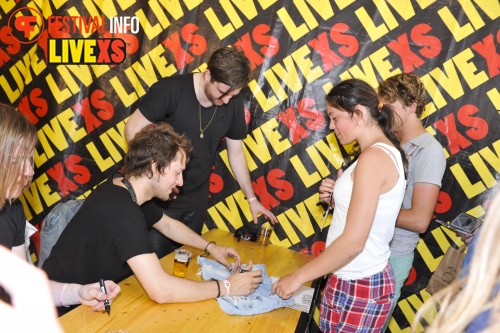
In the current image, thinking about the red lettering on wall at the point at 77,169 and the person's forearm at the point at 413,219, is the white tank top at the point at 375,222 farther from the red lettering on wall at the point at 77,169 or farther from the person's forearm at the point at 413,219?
the red lettering on wall at the point at 77,169

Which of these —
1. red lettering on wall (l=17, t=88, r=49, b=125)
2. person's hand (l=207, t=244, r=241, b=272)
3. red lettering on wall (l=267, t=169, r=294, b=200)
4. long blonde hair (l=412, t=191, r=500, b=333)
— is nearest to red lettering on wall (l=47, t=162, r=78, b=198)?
red lettering on wall (l=17, t=88, r=49, b=125)

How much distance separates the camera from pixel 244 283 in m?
2.03

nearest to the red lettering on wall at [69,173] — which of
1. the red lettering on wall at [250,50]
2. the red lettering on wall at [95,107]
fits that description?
the red lettering on wall at [95,107]

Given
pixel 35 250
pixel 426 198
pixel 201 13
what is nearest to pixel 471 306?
pixel 426 198

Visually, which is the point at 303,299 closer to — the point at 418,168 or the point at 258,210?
the point at 418,168

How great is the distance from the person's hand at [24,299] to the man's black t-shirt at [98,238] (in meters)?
0.09

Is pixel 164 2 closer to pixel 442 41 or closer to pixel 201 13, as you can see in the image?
pixel 201 13

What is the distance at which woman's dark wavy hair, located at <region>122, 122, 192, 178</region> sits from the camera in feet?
6.56

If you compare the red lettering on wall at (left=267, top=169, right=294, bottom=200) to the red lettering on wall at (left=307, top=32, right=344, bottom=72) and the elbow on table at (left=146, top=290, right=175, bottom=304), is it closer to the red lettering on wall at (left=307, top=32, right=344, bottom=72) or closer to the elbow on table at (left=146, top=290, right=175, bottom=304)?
the red lettering on wall at (left=307, top=32, right=344, bottom=72)

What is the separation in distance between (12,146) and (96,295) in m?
0.58

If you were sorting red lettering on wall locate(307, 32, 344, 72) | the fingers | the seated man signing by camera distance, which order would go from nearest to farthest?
the fingers < the seated man signing < red lettering on wall locate(307, 32, 344, 72)

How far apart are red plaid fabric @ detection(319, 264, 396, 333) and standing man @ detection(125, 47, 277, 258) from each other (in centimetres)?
114

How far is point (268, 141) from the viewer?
314cm

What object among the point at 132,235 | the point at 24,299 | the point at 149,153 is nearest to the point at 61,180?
the point at 149,153
